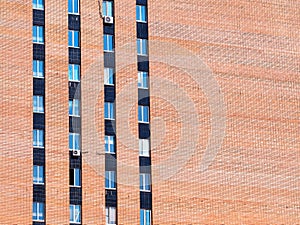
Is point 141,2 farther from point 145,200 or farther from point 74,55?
point 145,200

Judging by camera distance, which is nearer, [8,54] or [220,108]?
[8,54]

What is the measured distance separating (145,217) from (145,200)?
38.5 inches

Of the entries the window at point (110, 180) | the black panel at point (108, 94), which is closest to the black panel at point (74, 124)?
the black panel at point (108, 94)

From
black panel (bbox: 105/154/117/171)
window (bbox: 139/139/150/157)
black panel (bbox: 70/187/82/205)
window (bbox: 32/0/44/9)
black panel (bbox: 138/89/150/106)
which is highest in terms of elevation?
window (bbox: 32/0/44/9)

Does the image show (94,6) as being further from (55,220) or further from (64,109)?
(55,220)

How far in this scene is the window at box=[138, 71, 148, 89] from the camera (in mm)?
70188

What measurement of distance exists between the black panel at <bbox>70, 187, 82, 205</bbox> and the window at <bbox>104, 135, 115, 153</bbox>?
3.23 m

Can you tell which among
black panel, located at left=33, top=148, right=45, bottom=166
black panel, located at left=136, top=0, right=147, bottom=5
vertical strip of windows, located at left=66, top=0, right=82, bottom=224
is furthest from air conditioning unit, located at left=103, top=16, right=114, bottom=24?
black panel, located at left=33, top=148, right=45, bottom=166

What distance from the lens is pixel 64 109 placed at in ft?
222

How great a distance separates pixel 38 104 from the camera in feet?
220

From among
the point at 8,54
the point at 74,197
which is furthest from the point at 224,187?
the point at 8,54

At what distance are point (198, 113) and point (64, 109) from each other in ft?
27.5

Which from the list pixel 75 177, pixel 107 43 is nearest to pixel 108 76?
pixel 107 43

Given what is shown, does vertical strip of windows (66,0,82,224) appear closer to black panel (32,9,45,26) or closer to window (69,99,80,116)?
window (69,99,80,116)
